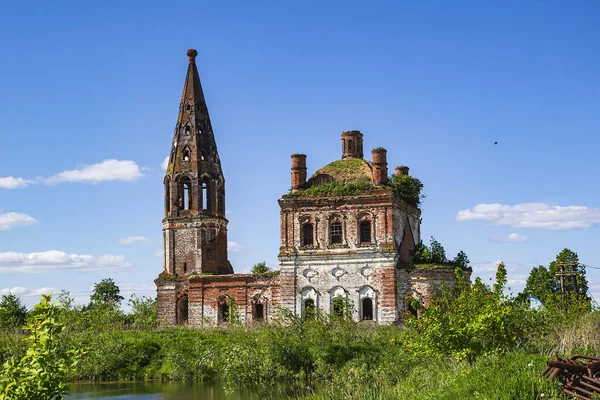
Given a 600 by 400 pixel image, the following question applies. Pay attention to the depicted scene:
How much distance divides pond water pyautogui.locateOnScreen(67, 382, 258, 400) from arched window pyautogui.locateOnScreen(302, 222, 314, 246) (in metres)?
10.3

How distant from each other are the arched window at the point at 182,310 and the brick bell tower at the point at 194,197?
4.42ft

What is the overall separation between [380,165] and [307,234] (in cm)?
477

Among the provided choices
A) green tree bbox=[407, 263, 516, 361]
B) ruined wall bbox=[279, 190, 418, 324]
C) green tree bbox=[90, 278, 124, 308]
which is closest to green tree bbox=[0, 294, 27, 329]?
green tree bbox=[90, 278, 124, 308]

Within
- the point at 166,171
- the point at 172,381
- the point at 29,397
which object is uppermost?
the point at 166,171

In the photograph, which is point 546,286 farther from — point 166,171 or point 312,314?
point 166,171

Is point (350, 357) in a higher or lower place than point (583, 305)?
lower

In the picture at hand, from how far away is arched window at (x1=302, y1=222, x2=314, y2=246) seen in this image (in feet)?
123

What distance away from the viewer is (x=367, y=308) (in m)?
36.0

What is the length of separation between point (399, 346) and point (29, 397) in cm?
2192

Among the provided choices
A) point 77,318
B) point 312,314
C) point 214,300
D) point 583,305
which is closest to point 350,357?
point 312,314

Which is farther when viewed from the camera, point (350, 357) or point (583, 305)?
point (350, 357)

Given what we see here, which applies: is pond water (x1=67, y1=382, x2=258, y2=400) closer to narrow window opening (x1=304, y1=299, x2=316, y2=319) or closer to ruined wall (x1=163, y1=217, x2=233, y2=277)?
narrow window opening (x1=304, y1=299, x2=316, y2=319)

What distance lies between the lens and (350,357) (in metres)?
28.6

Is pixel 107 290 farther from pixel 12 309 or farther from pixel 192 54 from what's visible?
pixel 192 54
